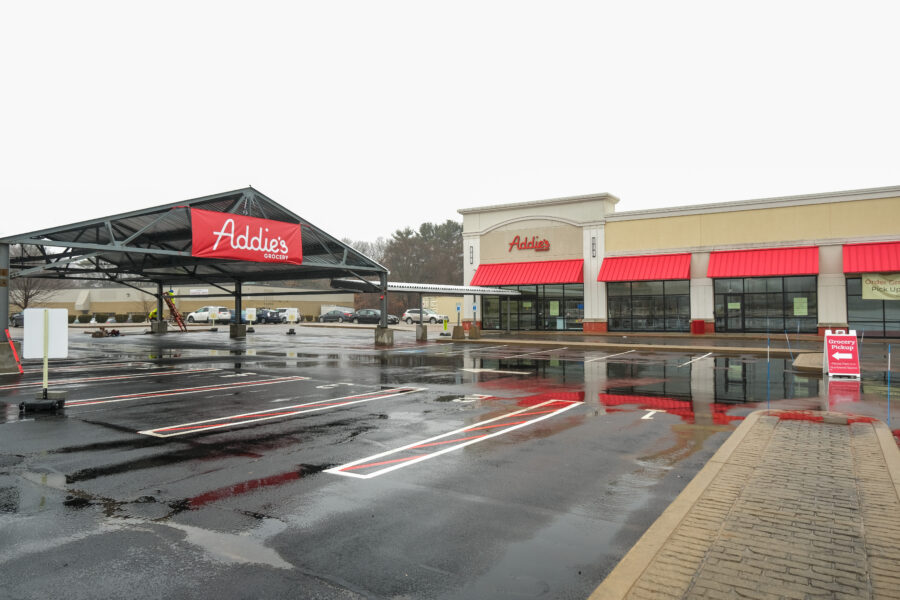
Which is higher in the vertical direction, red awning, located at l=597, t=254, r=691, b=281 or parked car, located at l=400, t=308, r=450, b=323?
red awning, located at l=597, t=254, r=691, b=281

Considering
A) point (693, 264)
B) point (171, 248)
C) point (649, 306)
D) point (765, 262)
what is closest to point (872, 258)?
point (765, 262)

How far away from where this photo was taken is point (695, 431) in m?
9.24

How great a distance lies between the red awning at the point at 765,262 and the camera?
3080cm

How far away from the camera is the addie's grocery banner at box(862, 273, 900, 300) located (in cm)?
2897

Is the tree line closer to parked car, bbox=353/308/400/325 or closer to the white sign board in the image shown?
parked car, bbox=353/308/400/325

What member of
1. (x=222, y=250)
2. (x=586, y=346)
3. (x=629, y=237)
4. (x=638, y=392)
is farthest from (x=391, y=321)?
(x=638, y=392)

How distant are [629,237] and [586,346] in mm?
11200

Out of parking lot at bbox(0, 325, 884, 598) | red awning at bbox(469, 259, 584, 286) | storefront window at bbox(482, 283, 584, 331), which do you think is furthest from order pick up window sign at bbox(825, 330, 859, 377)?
storefront window at bbox(482, 283, 584, 331)

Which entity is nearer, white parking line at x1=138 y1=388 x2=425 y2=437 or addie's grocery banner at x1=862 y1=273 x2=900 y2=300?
white parking line at x1=138 y1=388 x2=425 y2=437

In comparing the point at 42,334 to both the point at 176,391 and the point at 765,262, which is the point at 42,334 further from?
the point at 765,262

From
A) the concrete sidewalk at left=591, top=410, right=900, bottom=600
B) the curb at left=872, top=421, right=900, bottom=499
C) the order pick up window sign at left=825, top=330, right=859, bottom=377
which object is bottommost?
the concrete sidewalk at left=591, top=410, right=900, bottom=600

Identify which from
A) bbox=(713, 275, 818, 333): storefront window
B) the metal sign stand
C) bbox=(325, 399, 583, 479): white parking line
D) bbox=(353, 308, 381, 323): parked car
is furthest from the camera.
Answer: bbox=(353, 308, 381, 323): parked car

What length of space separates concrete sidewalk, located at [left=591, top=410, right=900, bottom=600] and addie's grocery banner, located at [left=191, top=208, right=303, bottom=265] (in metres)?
19.1

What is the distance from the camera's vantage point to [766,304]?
108 ft
